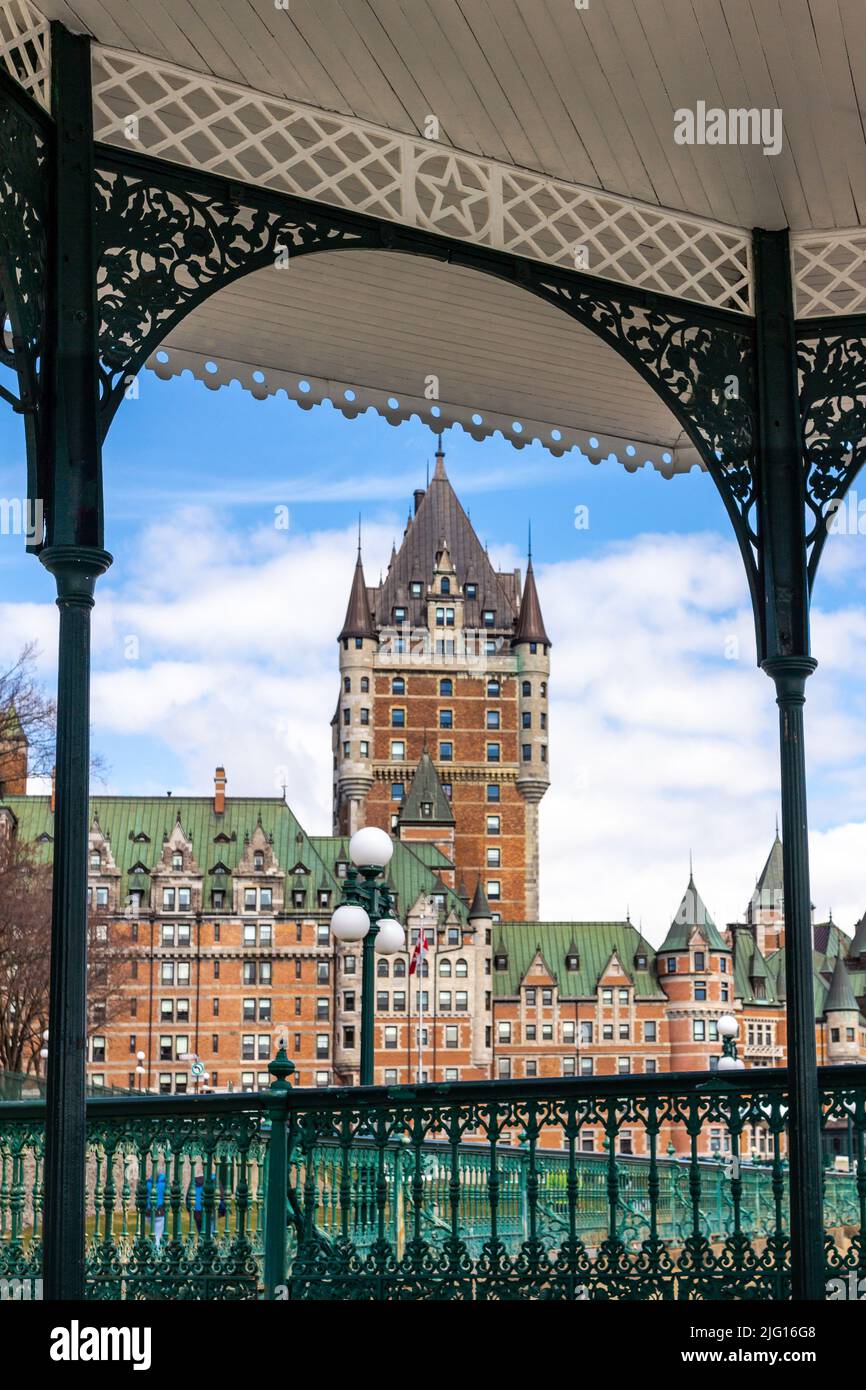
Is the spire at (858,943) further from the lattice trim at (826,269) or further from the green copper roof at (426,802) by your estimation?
the lattice trim at (826,269)

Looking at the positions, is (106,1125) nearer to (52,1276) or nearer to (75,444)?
(52,1276)

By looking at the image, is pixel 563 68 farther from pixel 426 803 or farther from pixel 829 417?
pixel 426 803

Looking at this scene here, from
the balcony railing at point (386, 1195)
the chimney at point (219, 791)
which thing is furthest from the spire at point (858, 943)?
the balcony railing at point (386, 1195)

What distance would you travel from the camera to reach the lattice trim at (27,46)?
5.76 meters

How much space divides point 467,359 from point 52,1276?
508 cm

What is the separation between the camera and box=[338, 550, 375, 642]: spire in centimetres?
10594

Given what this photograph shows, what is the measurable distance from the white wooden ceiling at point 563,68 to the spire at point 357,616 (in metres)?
98.7

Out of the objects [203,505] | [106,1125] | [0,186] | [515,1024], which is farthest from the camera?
[203,505]

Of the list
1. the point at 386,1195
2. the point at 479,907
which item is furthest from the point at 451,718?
the point at 386,1195

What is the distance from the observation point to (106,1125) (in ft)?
22.2

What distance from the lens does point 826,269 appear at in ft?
25.1

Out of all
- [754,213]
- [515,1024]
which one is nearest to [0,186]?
[754,213]
